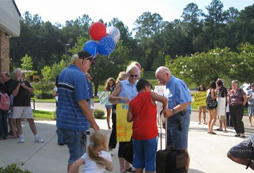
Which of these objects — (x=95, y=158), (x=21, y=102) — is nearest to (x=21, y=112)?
(x=21, y=102)

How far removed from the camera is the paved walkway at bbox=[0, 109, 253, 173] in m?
5.72

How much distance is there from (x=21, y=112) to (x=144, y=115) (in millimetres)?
4285

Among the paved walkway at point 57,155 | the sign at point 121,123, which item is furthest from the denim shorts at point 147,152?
the paved walkway at point 57,155

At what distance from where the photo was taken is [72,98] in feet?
12.3

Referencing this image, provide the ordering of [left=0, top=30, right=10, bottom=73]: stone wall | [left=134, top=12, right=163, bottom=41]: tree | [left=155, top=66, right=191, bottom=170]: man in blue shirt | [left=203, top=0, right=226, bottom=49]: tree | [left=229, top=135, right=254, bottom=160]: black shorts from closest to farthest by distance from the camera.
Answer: [left=229, top=135, right=254, bottom=160]: black shorts → [left=155, top=66, right=191, bottom=170]: man in blue shirt → [left=0, top=30, right=10, bottom=73]: stone wall → [left=203, top=0, right=226, bottom=49]: tree → [left=134, top=12, right=163, bottom=41]: tree

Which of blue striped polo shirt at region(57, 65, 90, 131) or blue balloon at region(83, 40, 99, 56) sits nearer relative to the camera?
blue striped polo shirt at region(57, 65, 90, 131)

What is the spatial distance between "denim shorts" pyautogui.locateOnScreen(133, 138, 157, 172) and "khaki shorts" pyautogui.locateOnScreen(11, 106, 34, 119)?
3.90 m

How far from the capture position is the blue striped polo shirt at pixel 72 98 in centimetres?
367

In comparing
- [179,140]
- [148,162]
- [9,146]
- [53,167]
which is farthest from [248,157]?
[9,146]

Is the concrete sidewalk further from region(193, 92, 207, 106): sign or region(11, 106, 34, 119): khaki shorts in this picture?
region(193, 92, 207, 106): sign

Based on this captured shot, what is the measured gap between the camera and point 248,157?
416 cm

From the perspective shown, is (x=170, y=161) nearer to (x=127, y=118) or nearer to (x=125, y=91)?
(x=127, y=118)

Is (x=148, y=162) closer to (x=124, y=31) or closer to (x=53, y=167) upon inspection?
(x=53, y=167)

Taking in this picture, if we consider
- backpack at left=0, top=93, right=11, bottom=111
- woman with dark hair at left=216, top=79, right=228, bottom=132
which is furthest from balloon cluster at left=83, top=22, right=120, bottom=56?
woman with dark hair at left=216, top=79, right=228, bottom=132
